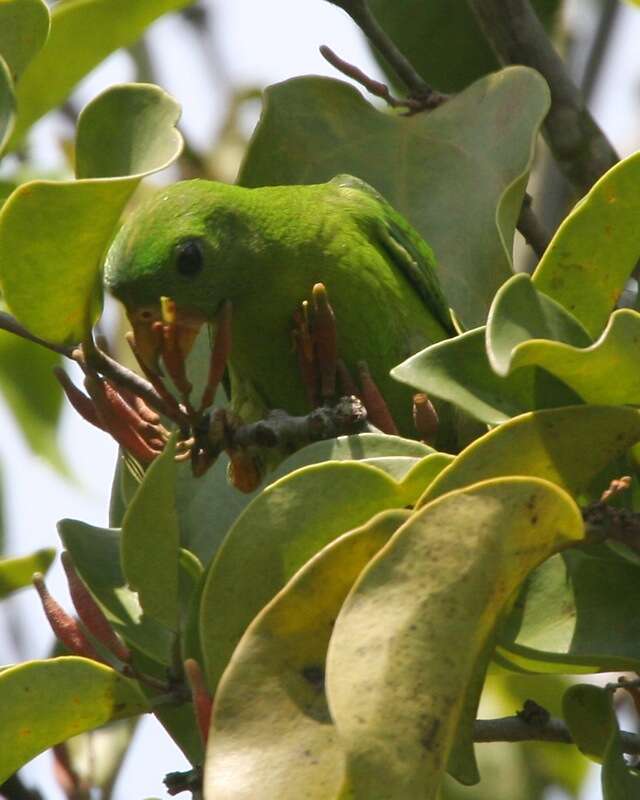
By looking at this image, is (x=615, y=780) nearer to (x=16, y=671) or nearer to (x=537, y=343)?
(x=537, y=343)

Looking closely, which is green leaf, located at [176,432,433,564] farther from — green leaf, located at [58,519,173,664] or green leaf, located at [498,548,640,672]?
green leaf, located at [498,548,640,672]

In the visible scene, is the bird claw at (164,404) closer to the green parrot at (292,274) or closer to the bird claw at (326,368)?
the bird claw at (326,368)

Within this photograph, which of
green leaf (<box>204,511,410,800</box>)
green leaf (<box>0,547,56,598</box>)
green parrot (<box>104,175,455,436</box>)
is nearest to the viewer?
green leaf (<box>204,511,410,800</box>)

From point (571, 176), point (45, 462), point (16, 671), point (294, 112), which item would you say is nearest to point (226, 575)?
point (16, 671)

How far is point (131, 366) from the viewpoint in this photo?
3.29 m

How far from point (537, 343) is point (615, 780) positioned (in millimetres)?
514

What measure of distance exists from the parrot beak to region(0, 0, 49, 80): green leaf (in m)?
0.41

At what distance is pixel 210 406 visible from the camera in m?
1.93

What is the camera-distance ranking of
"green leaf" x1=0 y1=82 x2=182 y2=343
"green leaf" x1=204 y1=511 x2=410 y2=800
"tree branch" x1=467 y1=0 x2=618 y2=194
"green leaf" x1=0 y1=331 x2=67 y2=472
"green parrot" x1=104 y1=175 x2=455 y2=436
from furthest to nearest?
"green leaf" x1=0 y1=331 x2=67 y2=472 → "tree branch" x1=467 y1=0 x2=618 y2=194 → "green parrot" x1=104 y1=175 x2=455 y2=436 → "green leaf" x1=0 y1=82 x2=182 y2=343 → "green leaf" x1=204 y1=511 x2=410 y2=800

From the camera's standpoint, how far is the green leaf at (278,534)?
1.52 m

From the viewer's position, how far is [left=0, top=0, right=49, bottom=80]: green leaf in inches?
76.7

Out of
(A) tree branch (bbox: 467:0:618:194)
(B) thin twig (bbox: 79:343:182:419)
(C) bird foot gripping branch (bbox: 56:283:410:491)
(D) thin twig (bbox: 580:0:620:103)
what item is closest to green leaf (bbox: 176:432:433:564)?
(C) bird foot gripping branch (bbox: 56:283:410:491)

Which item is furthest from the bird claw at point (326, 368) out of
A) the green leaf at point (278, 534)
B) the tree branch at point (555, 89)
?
the tree branch at point (555, 89)

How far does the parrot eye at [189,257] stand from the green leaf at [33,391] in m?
0.65
